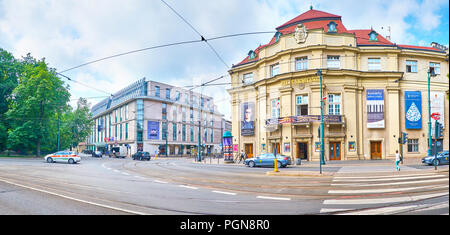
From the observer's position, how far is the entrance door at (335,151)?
1239 inches

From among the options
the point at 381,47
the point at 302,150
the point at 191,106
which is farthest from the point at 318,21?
the point at 191,106

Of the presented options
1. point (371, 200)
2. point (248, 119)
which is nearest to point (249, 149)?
point (248, 119)

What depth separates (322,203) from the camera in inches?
295

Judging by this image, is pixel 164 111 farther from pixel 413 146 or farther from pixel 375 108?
pixel 413 146

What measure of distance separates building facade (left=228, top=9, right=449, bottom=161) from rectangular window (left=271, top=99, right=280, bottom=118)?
0.45m

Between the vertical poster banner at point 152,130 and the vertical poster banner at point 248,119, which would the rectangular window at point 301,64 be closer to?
the vertical poster banner at point 248,119

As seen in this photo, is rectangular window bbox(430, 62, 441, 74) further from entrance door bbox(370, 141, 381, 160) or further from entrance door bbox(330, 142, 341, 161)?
entrance door bbox(330, 142, 341, 161)

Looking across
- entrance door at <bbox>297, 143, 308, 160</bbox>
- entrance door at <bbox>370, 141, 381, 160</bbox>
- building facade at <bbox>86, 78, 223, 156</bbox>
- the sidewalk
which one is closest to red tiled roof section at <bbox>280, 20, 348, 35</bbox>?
entrance door at <bbox>297, 143, 308, 160</bbox>

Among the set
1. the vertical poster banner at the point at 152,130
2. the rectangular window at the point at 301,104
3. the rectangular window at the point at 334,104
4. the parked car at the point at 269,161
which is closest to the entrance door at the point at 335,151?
the rectangular window at the point at 334,104

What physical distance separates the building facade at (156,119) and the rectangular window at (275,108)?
28664 mm

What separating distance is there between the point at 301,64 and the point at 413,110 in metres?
14.8
